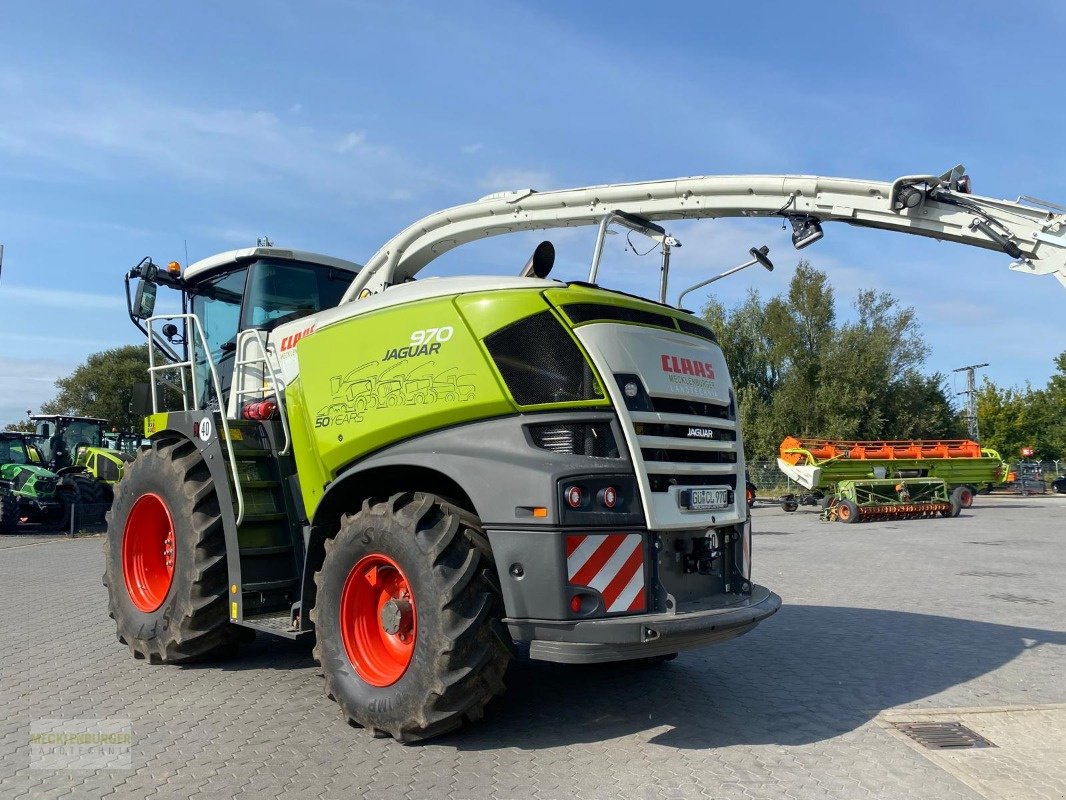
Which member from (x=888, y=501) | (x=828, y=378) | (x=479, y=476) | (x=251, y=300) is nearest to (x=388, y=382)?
(x=479, y=476)

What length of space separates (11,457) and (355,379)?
2035cm

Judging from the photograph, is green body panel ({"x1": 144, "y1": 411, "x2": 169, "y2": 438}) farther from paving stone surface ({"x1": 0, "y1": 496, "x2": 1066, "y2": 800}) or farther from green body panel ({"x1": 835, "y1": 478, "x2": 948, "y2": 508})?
green body panel ({"x1": 835, "y1": 478, "x2": 948, "y2": 508})

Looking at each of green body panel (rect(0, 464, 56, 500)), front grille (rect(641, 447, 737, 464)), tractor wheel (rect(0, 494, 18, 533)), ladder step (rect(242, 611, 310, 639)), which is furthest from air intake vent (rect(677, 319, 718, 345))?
green body panel (rect(0, 464, 56, 500))

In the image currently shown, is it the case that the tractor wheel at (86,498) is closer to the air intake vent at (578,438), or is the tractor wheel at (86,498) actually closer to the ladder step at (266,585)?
the ladder step at (266,585)

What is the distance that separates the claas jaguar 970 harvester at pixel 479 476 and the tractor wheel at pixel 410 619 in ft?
0.04

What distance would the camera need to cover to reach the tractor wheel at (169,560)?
19.1ft

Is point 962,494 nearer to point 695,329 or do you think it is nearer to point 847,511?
point 847,511

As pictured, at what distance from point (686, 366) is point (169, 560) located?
4294 millimetres

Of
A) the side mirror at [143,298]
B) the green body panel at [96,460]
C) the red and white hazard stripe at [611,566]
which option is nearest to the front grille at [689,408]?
the red and white hazard stripe at [611,566]

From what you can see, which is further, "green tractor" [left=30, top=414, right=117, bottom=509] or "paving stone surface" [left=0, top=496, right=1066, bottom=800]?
"green tractor" [left=30, top=414, right=117, bottom=509]

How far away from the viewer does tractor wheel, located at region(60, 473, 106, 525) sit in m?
19.8

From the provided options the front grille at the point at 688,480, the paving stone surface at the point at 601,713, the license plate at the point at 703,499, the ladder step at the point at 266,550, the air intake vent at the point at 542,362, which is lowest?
the paving stone surface at the point at 601,713

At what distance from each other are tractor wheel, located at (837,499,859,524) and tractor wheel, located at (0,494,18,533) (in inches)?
842

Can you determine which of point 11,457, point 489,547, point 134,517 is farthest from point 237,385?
point 11,457
